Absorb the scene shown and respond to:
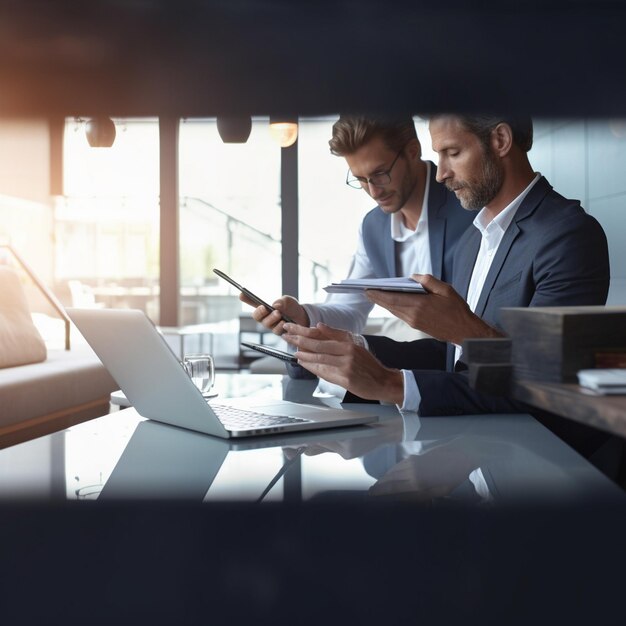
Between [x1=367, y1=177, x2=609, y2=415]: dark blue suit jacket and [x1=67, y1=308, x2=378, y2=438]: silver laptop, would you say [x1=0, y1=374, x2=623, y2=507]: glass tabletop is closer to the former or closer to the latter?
[x1=67, y1=308, x2=378, y2=438]: silver laptop

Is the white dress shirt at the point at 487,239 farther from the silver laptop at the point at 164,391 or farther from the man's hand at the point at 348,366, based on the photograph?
the silver laptop at the point at 164,391

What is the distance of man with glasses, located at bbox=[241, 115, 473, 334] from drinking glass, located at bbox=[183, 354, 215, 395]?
0.81m

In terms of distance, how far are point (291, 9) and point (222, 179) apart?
16.2ft

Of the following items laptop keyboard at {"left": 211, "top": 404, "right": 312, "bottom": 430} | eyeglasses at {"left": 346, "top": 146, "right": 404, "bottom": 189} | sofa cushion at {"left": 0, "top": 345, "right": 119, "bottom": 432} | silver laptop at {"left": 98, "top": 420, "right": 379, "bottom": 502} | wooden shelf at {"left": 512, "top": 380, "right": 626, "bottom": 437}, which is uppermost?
eyeglasses at {"left": 346, "top": 146, "right": 404, "bottom": 189}

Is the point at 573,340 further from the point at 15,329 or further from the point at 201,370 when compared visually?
the point at 15,329

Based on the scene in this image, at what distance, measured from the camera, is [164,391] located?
1.17 meters

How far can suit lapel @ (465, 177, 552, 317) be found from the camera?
177 cm

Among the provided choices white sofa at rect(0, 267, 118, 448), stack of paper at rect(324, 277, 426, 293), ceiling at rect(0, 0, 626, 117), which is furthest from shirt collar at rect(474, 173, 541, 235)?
white sofa at rect(0, 267, 118, 448)

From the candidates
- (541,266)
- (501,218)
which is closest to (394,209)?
(501,218)

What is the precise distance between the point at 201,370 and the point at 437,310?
1.63ft

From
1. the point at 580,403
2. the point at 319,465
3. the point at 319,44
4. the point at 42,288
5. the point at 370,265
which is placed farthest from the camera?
the point at 42,288

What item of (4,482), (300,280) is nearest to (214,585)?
(4,482)

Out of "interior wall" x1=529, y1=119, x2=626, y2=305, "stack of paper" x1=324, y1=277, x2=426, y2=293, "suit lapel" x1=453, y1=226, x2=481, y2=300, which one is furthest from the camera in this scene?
"interior wall" x1=529, y1=119, x2=626, y2=305

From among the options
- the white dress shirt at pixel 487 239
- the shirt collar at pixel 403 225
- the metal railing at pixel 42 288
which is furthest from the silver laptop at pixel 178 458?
the metal railing at pixel 42 288
